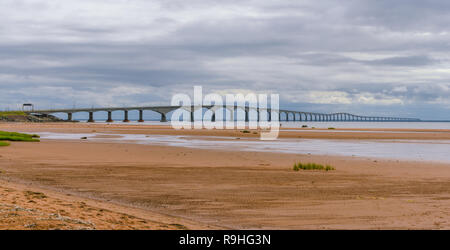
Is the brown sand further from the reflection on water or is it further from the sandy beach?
the sandy beach

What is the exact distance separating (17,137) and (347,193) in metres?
28.7

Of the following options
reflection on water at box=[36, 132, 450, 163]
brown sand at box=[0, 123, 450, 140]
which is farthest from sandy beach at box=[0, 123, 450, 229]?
brown sand at box=[0, 123, 450, 140]

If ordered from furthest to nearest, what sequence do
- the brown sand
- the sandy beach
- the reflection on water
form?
the brown sand < the reflection on water < the sandy beach

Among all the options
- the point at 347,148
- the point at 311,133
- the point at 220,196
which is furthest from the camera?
the point at 311,133

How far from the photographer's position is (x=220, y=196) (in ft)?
38.5

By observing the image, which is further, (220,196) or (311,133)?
(311,133)

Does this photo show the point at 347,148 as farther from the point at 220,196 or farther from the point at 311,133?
the point at 311,133

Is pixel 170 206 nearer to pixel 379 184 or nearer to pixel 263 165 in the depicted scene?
pixel 379 184

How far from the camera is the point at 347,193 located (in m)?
12.1

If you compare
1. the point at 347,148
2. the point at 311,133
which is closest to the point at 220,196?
the point at 347,148

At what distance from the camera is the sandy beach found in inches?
340

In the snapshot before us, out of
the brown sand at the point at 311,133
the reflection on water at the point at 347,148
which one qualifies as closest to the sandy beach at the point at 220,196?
the reflection on water at the point at 347,148
